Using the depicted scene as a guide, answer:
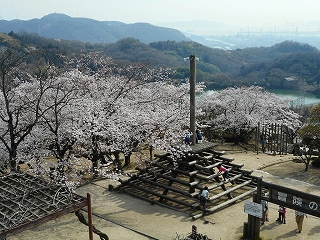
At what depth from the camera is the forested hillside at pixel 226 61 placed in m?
99.2

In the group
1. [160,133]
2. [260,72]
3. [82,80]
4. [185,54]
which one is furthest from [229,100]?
[185,54]

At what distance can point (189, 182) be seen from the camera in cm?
1348

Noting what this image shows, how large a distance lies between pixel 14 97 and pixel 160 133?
275 inches

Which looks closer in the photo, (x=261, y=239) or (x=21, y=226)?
(x=21, y=226)

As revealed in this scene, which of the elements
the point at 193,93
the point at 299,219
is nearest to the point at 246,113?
the point at 193,93

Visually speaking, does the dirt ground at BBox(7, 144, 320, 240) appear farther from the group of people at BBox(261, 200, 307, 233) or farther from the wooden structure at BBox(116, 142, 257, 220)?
the wooden structure at BBox(116, 142, 257, 220)

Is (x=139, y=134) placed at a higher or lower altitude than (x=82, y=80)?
lower

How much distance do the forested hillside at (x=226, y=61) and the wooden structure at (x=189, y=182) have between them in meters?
48.1

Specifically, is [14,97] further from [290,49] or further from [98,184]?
[290,49]

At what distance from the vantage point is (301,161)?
20875 mm

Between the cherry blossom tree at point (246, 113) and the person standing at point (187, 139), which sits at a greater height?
the person standing at point (187, 139)

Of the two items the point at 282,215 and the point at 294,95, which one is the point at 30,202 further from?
the point at 294,95

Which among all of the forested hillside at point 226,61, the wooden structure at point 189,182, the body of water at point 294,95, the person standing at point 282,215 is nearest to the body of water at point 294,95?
the body of water at point 294,95

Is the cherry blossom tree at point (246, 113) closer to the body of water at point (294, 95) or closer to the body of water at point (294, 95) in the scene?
the body of water at point (294, 95)
